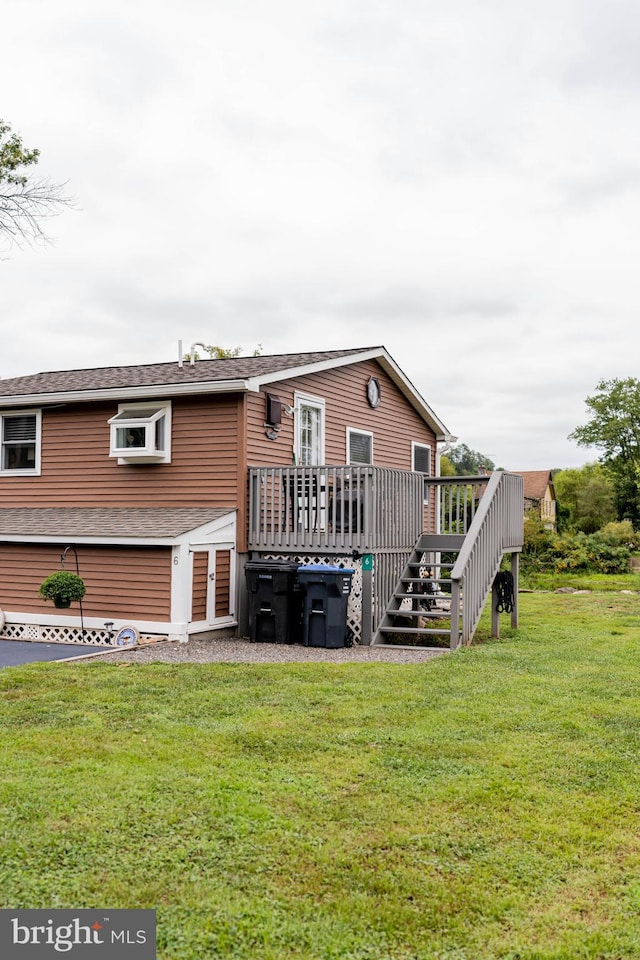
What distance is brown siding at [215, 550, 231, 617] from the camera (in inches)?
447

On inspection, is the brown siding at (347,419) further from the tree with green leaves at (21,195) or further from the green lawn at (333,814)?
the tree with green leaves at (21,195)

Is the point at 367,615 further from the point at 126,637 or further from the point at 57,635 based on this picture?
the point at 57,635

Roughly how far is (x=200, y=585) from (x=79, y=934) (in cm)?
796

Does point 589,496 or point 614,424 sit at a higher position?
point 614,424

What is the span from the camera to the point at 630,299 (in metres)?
29.1

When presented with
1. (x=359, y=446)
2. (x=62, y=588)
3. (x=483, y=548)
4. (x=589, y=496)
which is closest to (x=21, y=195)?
(x=359, y=446)

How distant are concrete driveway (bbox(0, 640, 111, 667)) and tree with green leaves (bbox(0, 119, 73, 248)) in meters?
7.53

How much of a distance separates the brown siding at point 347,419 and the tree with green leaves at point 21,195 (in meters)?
5.61

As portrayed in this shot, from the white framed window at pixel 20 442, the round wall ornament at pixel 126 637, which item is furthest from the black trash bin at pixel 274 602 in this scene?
the white framed window at pixel 20 442

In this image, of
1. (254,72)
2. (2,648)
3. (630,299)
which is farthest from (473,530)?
(630,299)

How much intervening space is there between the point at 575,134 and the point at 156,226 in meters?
9.48

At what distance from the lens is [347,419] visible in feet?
48.1

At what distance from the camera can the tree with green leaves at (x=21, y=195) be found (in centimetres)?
1496

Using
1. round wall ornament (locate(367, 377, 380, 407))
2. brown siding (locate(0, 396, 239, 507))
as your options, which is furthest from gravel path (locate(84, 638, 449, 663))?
round wall ornament (locate(367, 377, 380, 407))
